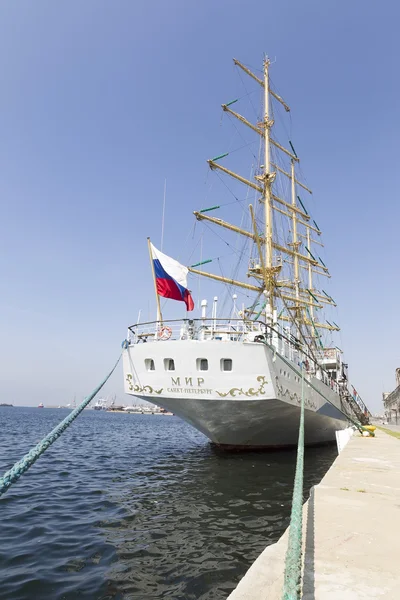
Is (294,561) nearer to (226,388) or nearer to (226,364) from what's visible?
(226,388)

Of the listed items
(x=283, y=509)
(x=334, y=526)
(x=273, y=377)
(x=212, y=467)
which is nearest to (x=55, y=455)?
(x=212, y=467)

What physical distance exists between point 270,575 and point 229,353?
439 inches

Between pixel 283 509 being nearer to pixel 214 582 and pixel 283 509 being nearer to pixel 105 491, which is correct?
pixel 214 582

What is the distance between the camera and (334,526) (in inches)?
169

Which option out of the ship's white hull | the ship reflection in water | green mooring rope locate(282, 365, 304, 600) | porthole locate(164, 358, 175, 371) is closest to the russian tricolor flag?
the ship's white hull

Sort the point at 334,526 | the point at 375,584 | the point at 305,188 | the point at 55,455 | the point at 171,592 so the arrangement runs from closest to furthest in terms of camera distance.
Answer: the point at 375,584, the point at 334,526, the point at 171,592, the point at 55,455, the point at 305,188

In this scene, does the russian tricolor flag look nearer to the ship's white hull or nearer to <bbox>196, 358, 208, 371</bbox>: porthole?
the ship's white hull

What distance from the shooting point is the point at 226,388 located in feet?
46.6

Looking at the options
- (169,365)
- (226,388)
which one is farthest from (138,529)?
(169,365)

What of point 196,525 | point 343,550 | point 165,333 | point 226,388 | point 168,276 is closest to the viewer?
point 343,550

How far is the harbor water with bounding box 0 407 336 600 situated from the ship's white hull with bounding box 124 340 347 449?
209 cm

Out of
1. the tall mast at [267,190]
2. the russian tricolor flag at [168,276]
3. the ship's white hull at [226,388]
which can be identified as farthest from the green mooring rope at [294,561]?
the tall mast at [267,190]

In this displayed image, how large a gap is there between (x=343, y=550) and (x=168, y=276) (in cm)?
1364

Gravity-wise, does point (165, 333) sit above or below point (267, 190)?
below
